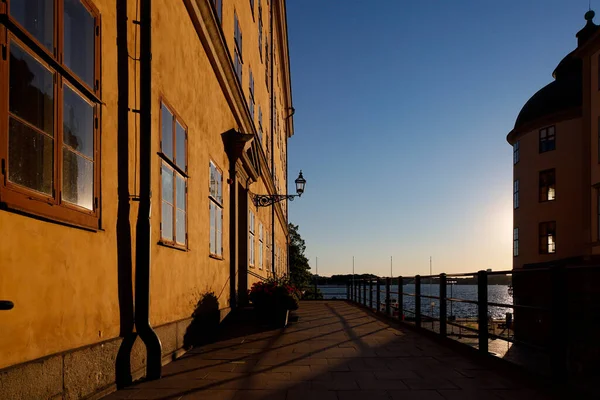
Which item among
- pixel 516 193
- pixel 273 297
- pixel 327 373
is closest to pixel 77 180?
pixel 327 373

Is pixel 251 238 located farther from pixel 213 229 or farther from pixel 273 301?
pixel 213 229

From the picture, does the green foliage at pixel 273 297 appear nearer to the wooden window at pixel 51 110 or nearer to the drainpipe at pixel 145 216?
the drainpipe at pixel 145 216

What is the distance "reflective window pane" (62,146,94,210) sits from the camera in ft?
13.1

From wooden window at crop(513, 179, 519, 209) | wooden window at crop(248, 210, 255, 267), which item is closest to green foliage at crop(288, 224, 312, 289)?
wooden window at crop(513, 179, 519, 209)

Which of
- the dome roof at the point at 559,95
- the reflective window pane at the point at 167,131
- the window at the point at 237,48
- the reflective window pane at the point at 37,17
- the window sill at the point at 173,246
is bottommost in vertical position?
the window sill at the point at 173,246

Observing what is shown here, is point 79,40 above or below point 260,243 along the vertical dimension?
above

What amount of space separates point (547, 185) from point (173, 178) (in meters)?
28.5

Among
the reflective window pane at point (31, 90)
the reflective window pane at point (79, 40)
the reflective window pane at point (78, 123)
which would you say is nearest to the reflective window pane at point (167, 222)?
the reflective window pane at point (78, 123)

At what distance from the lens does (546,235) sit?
29.8 m

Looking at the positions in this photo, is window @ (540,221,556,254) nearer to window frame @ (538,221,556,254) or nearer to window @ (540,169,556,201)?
window frame @ (538,221,556,254)

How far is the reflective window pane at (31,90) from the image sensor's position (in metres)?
3.29

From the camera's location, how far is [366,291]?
18.7m

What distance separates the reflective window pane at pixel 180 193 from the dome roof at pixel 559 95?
28.5m

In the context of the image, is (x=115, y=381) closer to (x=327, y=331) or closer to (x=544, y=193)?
(x=327, y=331)
